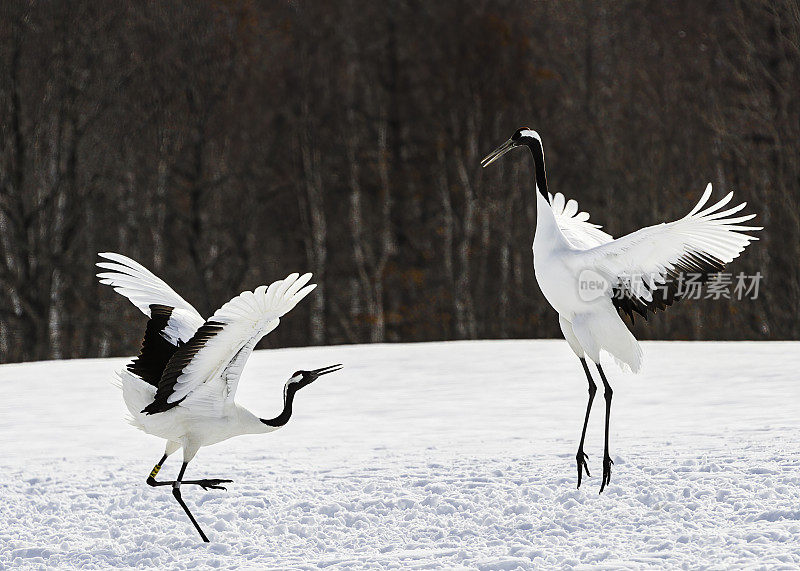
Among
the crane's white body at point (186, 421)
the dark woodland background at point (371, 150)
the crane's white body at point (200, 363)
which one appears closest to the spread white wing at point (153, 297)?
the crane's white body at point (200, 363)

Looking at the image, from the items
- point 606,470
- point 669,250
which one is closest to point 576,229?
point 669,250

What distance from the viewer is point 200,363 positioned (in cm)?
668

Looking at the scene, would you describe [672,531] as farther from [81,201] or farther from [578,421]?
[81,201]

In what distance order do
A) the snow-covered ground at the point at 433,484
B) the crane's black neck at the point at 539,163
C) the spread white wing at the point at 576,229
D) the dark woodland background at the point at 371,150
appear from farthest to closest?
1. the dark woodland background at the point at 371,150
2. the spread white wing at the point at 576,229
3. the crane's black neck at the point at 539,163
4. the snow-covered ground at the point at 433,484

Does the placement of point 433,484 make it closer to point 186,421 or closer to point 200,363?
point 186,421

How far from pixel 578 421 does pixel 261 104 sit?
16945mm

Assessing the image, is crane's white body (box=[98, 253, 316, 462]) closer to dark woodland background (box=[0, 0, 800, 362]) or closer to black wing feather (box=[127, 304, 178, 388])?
black wing feather (box=[127, 304, 178, 388])

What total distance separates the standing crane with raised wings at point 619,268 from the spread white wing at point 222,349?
1.75 m

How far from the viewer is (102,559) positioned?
680cm

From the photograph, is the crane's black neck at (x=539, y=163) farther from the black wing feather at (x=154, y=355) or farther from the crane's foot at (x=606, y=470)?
the black wing feather at (x=154, y=355)

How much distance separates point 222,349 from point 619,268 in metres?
2.51

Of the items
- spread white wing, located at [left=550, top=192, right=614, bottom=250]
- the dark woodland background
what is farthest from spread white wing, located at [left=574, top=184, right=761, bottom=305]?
the dark woodland background

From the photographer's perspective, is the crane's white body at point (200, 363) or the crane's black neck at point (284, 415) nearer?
the crane's white body at point (200, 363)

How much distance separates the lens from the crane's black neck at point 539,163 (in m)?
7.75
